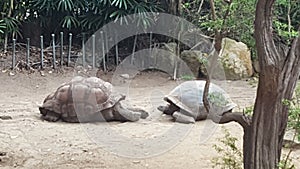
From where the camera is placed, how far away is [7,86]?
580cm

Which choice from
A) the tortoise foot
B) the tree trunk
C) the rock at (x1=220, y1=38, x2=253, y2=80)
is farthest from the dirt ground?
the rock at (x1=220, y1=38, x2=253, y2=80)

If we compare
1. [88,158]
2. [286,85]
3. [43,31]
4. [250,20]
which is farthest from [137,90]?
[286,85]

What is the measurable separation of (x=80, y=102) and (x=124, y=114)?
401 millimetres

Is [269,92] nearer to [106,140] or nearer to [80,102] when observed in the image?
[106,140]

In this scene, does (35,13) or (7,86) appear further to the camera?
(35,13)

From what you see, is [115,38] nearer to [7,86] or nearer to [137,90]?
[137,90]

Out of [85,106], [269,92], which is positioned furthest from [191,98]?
[269,92]

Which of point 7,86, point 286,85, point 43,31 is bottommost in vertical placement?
point 7,86

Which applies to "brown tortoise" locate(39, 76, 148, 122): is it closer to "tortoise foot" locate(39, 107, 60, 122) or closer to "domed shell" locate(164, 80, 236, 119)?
"tortoise foot" locate(39, 107, 60, 122)

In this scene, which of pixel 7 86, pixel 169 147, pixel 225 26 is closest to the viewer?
pixel 225 26

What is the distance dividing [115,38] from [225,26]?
4.34m

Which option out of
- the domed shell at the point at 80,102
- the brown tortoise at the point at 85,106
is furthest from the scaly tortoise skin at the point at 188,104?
the domed shell at the point at 80,102

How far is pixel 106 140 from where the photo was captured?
3.59 metres

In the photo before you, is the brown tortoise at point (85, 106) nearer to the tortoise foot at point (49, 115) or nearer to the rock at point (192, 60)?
the tortoise foot at point (49, 115)
